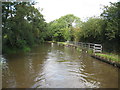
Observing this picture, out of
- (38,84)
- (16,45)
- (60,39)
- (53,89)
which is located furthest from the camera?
(60,39)

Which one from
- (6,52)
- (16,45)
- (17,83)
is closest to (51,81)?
(17,83)

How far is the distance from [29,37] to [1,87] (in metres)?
15.7

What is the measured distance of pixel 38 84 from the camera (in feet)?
18.5

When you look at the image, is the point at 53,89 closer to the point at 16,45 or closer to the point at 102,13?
the point at 102,13

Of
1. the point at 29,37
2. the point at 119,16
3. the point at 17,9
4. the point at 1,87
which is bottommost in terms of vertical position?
the point at 1,87

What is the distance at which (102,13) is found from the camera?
13.4 metres

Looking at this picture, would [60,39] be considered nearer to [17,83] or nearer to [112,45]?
[112,45]

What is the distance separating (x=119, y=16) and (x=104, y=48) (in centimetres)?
491

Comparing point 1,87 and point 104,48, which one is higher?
point 104,48

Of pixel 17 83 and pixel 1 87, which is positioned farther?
pixel 17 83

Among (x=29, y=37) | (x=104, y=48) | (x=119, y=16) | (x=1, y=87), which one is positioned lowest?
(x=1, y=87)

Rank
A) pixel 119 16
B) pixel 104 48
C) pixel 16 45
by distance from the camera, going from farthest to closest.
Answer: pixel 16 45
pixel 104 48
pixel 119 16

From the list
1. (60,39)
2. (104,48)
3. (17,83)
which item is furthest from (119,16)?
(60,39)

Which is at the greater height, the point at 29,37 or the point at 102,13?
the point at 102,13
